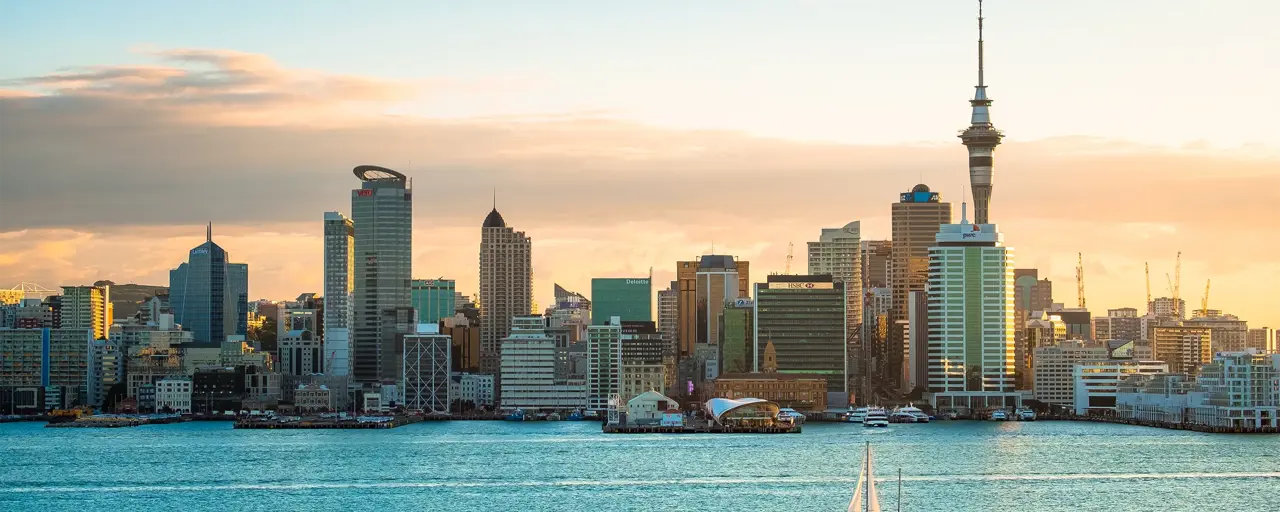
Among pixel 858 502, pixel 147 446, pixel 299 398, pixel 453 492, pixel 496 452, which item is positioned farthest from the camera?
pixel 299 398

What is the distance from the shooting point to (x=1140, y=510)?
8219 centimetres

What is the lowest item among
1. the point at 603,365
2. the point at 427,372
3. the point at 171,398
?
the point at 171,398

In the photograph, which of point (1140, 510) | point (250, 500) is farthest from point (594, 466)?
point (1140, 510)

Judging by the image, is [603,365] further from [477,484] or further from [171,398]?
[477,484]

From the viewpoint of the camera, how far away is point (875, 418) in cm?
16288

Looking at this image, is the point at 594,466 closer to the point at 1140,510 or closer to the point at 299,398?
the point at 1140,510

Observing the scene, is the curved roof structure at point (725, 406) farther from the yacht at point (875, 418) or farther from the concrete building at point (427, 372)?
the concrete building at point (427, 372)

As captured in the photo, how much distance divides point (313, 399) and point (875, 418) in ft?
195

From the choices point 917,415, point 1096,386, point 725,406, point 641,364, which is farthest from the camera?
point 641,364

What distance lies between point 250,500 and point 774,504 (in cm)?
2223

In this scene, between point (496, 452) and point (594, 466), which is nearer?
point (594, 466)

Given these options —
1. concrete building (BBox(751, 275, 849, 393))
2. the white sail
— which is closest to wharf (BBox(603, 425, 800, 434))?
concrete building (BBox(751, 275, 849, 393))

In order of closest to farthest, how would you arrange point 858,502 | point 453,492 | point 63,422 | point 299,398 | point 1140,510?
1. point 858,502
2. point 1140,510
3. point 453,492
4. point 63,422
5. point 299,398

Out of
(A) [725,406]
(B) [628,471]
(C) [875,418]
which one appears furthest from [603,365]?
(B) [628,471]
